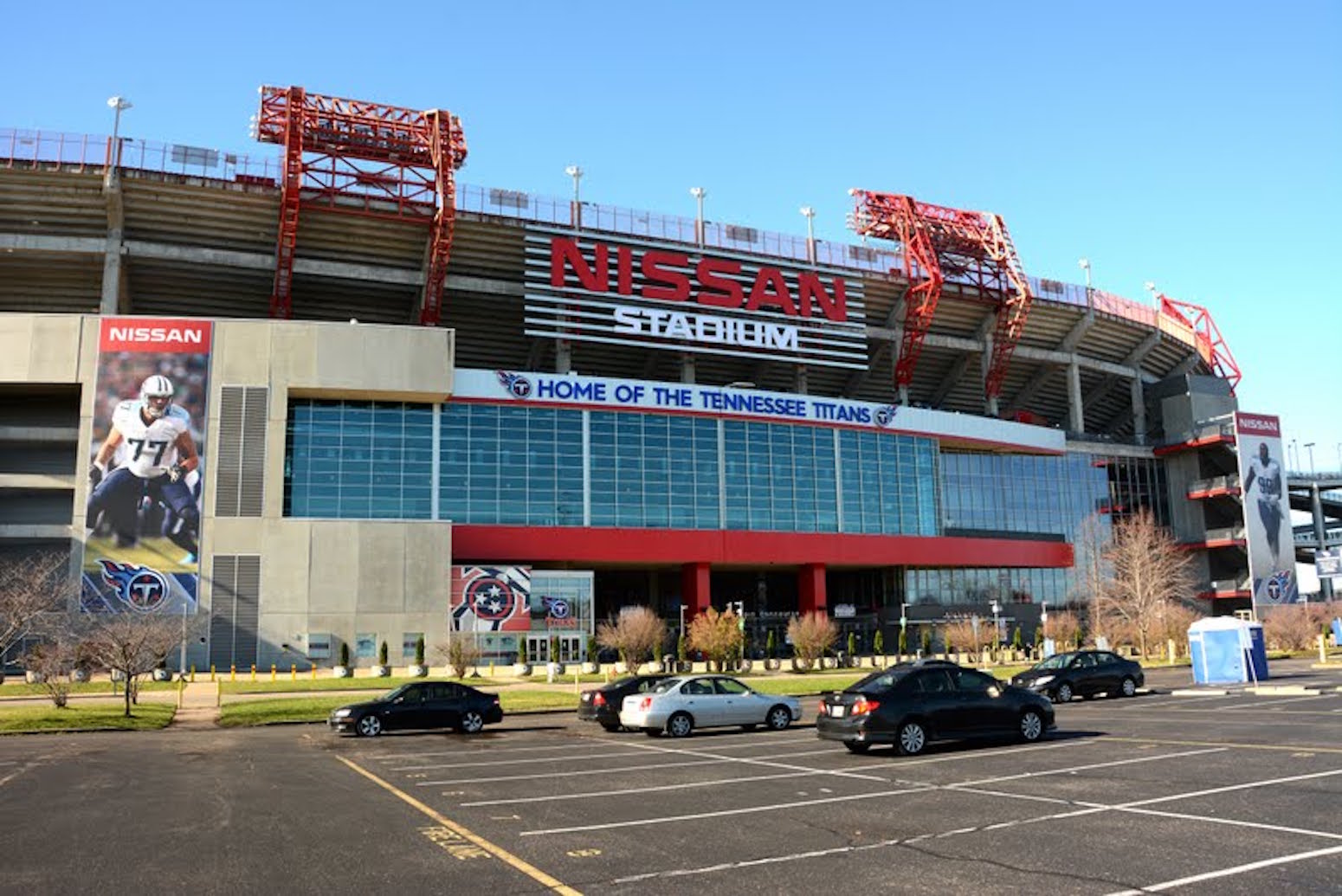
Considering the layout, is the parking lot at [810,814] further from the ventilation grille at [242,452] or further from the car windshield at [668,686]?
the ventilation grille at [242,452]

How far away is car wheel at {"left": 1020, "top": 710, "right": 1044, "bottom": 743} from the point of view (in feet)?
60.3

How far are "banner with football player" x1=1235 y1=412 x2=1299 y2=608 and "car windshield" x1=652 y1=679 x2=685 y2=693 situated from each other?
7142cm

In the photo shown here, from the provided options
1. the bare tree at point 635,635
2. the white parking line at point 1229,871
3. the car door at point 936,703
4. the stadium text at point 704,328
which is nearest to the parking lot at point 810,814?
the white parking line at point 1229,871

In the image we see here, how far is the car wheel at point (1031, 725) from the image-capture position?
1838cm

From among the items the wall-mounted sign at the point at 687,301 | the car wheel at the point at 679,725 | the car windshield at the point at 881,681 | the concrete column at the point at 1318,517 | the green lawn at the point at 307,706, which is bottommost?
Result: the green lawn at the point at 307,706

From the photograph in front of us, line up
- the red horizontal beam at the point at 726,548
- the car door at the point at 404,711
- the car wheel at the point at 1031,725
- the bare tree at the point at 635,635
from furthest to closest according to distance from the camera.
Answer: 1. the red horizontal beam at the point at 726,548
2. the bare tree at the point at 635,635
3. the car door at the point at 404,711
4. the car wheel at the point at 1031,725

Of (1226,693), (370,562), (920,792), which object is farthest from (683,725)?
(370,562)

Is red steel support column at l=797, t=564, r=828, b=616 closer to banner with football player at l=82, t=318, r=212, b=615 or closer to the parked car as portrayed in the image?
the parked car

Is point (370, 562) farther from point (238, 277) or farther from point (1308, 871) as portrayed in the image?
point (1308, 871)

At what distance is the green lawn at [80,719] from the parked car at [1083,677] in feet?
81.3

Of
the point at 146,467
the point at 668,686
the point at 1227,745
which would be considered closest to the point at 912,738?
the point at 1227,745

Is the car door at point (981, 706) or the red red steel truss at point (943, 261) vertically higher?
the red red steel truss at point (943, 261)

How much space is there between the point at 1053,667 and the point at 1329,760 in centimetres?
1612

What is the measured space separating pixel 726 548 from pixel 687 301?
1680 cm
